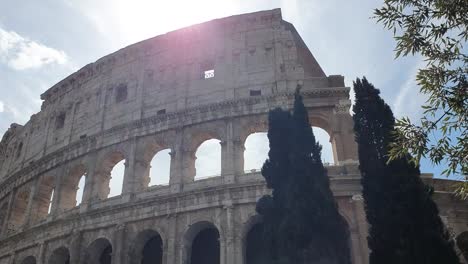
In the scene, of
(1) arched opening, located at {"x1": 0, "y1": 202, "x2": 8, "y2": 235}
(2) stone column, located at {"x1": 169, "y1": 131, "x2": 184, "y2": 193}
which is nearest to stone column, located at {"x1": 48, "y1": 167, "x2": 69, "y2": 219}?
(1) arched opening, located at {"x1": 0, "y1": 202, "x2": 8, "y2": 235}

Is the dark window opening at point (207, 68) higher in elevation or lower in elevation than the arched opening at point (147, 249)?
higher

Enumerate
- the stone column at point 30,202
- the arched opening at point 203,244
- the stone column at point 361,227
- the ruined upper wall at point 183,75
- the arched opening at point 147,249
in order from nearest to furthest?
the stone column at point 361,227 < the arched opening at point 203,244 < the arched opening at point 147,249 < the ruined upper wall at point 183,75 < the stone column at point 30,202

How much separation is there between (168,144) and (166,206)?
12.1ft

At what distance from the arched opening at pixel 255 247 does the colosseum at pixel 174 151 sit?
0.06 m

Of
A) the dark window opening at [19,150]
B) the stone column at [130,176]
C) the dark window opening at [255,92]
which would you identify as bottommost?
the stone column at [130,176]

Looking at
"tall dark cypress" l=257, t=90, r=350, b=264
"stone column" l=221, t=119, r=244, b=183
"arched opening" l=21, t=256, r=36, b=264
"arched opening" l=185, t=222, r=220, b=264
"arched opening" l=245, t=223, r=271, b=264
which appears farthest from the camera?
"arched opening" l=21, t=256, r=36, b=264

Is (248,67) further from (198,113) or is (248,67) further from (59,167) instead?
(59,167)

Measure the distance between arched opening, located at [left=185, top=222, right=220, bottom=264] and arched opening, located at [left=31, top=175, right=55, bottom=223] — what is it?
401 inches

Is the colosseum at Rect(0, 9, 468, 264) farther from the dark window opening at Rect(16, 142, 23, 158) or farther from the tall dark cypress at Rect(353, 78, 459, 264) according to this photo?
the tall dark cypress at Rect(353, 78, 459, 264)

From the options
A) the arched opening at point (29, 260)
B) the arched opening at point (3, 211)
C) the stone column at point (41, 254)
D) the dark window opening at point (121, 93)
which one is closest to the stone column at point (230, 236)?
the stone column at point (41, 254)

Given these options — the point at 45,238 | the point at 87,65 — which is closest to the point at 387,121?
the point at 45,238

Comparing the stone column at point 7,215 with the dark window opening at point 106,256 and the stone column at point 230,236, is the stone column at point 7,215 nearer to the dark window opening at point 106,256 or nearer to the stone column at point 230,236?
the dark window opening at point 106,256

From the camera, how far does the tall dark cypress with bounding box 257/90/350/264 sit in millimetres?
12719

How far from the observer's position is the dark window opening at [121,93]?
955 inches
